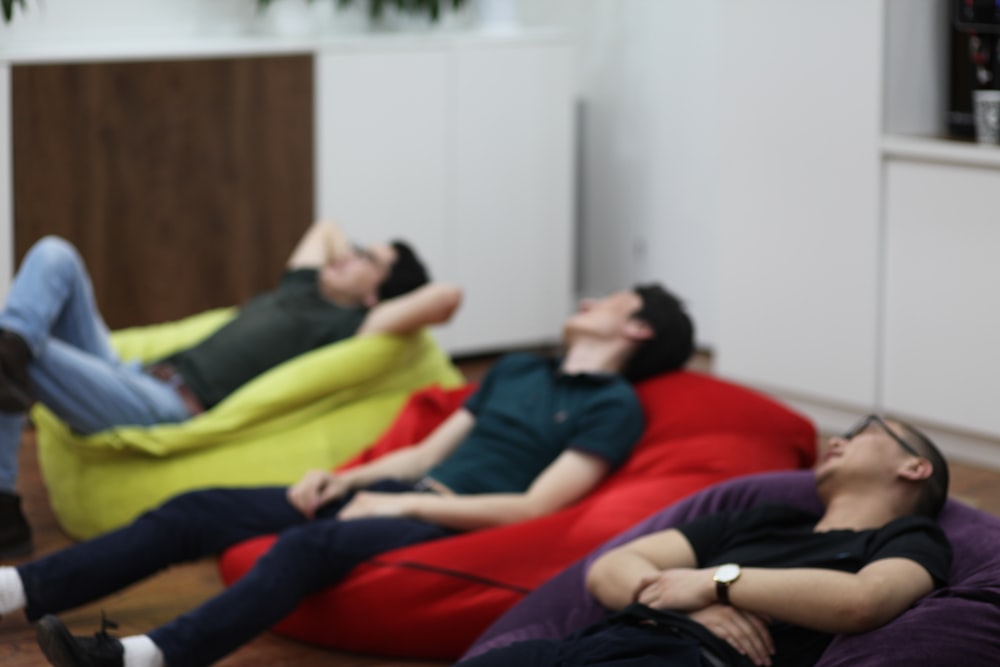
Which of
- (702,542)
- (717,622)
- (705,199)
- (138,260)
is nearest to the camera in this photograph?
(717,622)

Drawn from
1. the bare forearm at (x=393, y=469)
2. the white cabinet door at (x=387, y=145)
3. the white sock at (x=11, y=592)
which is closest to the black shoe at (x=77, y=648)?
the white sock at (x=11, y=592)

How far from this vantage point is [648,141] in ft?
18.8

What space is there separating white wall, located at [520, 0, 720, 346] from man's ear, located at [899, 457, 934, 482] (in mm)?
2999

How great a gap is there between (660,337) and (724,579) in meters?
1.07

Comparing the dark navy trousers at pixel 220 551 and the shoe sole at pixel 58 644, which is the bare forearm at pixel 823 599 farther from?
the shoe sole at pixel 58 644

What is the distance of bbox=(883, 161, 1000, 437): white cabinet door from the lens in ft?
13.8

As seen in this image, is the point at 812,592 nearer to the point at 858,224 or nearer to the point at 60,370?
the point at 60,370

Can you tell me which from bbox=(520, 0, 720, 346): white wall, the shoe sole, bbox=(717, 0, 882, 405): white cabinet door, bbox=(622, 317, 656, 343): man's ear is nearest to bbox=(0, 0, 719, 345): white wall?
bbox=(520, 0, 720, 346): white wall

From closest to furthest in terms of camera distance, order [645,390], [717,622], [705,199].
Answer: [717,622]
[645,390]
[705,199]

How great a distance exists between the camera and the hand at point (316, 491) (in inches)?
127

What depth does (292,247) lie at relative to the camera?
5.11m

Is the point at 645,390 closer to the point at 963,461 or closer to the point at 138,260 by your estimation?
the point at 963,461

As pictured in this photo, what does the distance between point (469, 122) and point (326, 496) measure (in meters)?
2.37

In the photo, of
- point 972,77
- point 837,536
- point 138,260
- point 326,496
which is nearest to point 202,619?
point 326,496
